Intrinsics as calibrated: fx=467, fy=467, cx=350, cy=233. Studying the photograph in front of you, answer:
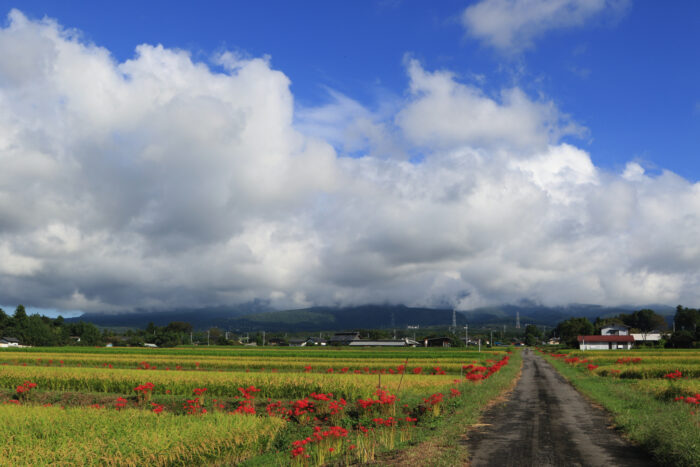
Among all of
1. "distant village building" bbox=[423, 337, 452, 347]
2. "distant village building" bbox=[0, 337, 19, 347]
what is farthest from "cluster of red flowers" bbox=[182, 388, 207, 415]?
"distant village building" bbox=[423, 337, 452, 347]

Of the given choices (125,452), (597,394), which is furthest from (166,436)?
(597,394)

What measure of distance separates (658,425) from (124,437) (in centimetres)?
1681

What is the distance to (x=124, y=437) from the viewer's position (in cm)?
1321

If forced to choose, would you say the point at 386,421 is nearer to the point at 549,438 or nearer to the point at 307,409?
the point at 307,409

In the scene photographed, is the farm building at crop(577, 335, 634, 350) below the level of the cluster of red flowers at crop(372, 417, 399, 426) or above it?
below

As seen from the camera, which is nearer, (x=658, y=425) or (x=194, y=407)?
(x=658, y=425)

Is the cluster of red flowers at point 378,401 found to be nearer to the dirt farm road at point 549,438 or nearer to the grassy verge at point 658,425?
the dirt farm road at point 549,438

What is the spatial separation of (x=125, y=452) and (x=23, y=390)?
16.7m

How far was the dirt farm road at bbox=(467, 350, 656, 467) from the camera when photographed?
1331 centimetres

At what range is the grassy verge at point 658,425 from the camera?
12.6m

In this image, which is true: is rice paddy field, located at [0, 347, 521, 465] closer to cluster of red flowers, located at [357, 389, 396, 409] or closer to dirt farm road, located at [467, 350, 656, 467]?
cluster of red flowers, located at [357, 389, 396, 409]

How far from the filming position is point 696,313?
191875 mm

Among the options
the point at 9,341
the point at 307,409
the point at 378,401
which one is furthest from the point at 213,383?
the point at 9,341

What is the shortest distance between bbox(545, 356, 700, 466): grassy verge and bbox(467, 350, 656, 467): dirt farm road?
0.49 meters
